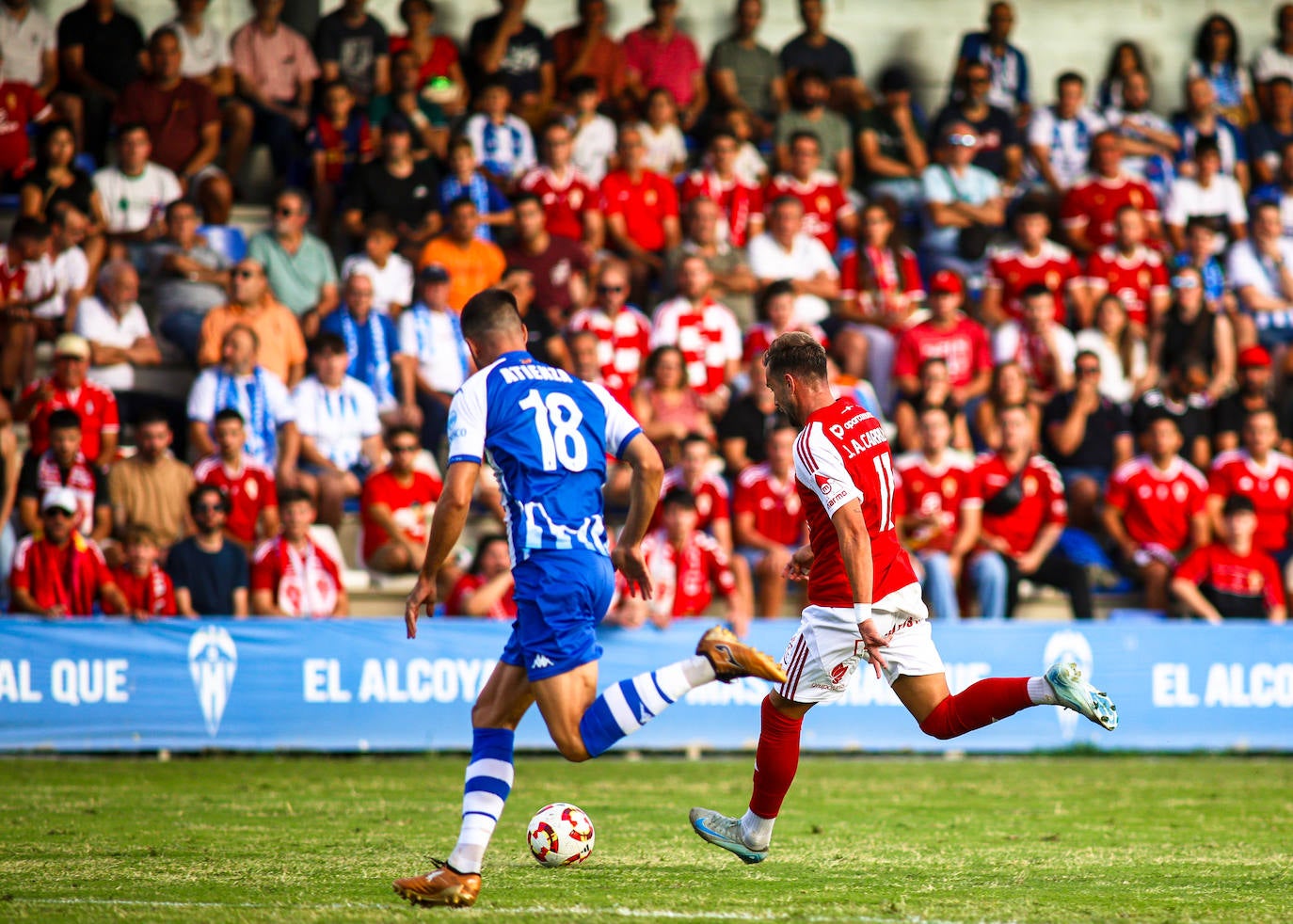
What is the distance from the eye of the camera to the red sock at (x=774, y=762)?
6703mm

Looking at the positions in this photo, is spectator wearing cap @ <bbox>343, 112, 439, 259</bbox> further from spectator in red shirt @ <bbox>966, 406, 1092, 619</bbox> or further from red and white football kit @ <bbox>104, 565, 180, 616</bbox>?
spectator in red shirt @ <bbox>966, 406, 1092, 619</bbox>

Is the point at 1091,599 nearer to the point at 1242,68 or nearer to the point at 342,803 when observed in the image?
the point at 342,803

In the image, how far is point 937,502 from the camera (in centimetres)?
1396

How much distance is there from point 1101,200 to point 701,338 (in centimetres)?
542

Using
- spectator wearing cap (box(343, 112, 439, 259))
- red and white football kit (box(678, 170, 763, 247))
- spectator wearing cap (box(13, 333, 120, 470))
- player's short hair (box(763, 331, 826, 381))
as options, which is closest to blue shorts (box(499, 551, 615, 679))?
player's short hair (box(763, 331, 826, 381))

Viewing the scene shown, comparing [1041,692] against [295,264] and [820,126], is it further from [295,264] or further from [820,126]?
[820,126]

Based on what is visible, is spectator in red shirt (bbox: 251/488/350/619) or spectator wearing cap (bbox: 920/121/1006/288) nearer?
spectator in red shirt (bbox: 251/488/350/619)

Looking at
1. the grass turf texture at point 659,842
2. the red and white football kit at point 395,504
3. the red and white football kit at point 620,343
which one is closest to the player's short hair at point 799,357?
the grass turf texture at point 659,842

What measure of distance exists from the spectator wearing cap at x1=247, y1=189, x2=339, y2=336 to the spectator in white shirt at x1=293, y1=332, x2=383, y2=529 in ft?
3.52

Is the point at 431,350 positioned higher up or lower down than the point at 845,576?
higher up

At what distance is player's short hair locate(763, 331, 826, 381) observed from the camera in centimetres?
653

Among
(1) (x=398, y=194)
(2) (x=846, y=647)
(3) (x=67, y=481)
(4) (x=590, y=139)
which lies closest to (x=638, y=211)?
(4) (x=590, y=139)

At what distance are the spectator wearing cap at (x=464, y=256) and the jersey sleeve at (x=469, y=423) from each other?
931 centimetres

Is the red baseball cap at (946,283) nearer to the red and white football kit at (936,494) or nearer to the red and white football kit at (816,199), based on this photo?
the red and white football kit at (816,199)
